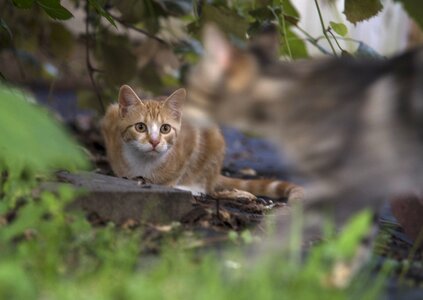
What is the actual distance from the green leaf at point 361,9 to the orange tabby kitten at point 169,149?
3.12 ft

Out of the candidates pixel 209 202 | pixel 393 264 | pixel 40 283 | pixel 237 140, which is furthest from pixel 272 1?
pixel 237 140

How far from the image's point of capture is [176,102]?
4520 mm

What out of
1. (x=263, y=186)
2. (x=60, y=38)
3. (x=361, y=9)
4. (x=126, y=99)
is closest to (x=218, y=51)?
(x=361, y=9)

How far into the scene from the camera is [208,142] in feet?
16.2

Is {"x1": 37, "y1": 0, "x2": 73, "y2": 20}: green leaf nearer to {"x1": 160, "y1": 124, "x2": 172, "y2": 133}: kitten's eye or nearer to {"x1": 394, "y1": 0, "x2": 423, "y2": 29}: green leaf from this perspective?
{"x1": 160, "y1": 124, "x2": 172, "y2": 133}: kitten's eye

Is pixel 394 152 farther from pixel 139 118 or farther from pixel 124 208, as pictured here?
pixel 139 118

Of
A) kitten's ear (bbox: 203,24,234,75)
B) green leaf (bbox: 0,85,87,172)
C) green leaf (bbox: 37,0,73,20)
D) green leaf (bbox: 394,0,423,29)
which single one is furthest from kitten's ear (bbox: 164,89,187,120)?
green leaf (bbox: 0,85,87,172)

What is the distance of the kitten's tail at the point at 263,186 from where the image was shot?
4.77 metres

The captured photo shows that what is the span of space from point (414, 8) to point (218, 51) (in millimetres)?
691

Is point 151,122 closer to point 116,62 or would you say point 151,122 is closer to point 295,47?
point 295,47

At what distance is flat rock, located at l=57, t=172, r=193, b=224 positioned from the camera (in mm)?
3084

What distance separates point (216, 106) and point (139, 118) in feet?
5.47

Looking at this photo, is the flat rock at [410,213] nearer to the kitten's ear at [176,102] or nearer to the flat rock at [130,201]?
the flat rock at [130,201]

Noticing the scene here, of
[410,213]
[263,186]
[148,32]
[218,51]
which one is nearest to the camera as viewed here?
[218,51]
